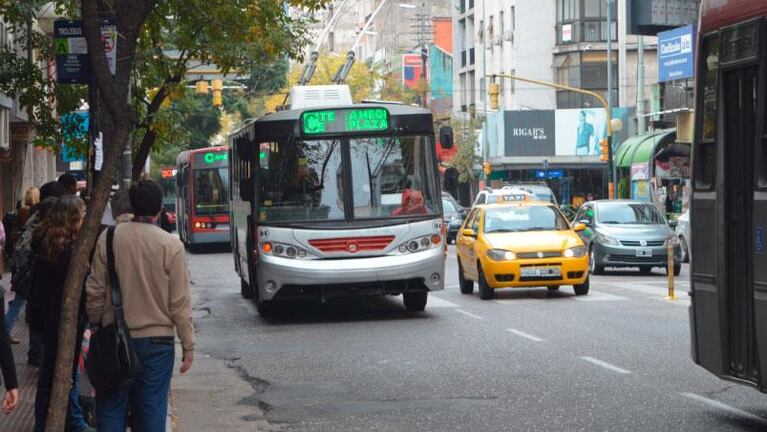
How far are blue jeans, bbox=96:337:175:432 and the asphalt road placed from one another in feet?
10.7

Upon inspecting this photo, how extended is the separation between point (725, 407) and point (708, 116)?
2.45m

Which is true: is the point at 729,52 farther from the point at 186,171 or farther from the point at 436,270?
the point at 186,171

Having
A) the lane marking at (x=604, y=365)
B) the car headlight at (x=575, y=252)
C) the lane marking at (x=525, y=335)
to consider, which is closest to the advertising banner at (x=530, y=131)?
the car headlight at (x=575, y=252)

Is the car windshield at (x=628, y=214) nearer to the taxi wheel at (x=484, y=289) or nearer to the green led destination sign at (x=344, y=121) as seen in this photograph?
the taxi wheel at (x=484, y=289)

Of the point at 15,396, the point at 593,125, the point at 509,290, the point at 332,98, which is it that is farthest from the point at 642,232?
the point at 593,125

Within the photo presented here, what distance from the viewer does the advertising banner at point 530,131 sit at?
245ft

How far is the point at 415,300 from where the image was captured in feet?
72.2

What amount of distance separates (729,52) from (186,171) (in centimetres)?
4101

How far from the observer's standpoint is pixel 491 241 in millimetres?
24406

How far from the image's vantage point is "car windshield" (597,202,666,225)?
3212cm

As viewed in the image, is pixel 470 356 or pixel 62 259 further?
pixel 470 356

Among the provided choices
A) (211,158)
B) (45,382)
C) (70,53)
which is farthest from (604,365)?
(211,158)

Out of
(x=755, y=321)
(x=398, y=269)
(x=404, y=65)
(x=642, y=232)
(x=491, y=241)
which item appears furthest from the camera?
(x=404, y=65)

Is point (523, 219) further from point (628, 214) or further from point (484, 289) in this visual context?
point (628, 214)
